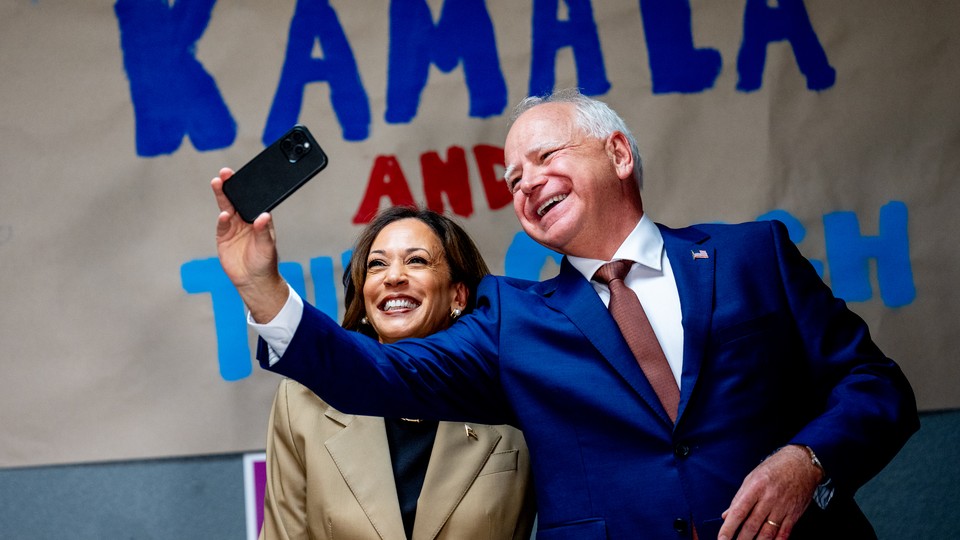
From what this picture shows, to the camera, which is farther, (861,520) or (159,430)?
(159,430)

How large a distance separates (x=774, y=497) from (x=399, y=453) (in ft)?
2.99

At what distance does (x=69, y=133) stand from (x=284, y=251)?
630 mm

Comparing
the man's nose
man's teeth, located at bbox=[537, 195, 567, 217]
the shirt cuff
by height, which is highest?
the man's nose

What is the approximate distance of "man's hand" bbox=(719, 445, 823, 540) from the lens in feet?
4.68

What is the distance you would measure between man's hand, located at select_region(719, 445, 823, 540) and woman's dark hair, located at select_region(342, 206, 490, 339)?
3.20 feet

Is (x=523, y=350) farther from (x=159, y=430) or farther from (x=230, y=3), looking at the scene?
(x=230, y=3)

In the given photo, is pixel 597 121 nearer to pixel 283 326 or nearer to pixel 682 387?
pixel 682 387

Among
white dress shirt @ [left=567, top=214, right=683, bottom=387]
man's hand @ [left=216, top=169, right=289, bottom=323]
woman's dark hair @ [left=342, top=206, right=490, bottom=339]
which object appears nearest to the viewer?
man's hand @ [left=216, top=169, right=289, bottom=323]

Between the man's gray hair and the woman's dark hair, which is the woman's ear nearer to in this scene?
the woman's dark hair

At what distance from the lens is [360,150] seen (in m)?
2.62

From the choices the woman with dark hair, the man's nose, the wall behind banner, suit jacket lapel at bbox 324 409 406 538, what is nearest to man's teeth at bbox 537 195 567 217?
the man's nose

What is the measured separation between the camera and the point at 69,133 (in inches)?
102

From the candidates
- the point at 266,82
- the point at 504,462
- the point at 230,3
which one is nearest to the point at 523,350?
the point at 504,462

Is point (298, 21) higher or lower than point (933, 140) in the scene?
higher
